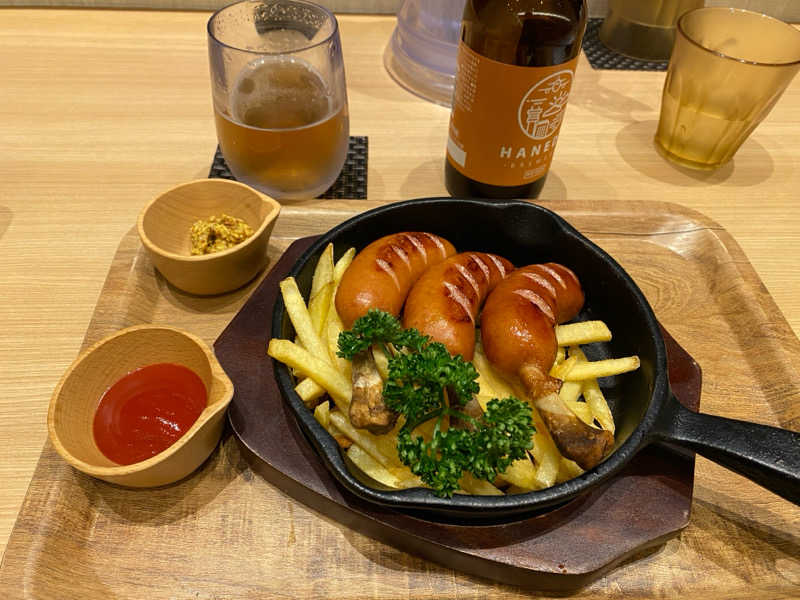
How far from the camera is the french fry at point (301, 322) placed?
1.05 metres

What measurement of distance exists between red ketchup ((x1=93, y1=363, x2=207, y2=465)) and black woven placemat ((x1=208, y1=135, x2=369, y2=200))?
2.51 feet

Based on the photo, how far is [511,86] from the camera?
4.19 ft

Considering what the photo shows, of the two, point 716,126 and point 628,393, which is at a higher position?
point 716,126

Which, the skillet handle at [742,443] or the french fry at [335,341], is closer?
the skillet handle at [742,443]

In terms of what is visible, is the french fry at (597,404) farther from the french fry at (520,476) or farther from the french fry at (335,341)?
the french fry at (335,341)

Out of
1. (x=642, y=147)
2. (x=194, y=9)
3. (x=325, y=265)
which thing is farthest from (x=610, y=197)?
(x=194, y=9)

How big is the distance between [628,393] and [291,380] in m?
0.64

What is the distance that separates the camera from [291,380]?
1.00 meters

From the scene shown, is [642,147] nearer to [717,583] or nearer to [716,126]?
[716,126]

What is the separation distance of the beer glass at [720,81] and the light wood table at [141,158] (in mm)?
98

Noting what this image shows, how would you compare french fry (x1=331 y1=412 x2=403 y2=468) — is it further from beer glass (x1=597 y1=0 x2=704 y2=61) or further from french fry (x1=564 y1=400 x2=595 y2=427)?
beer glass (x1=597 y1=0 x2=704 y2=61)

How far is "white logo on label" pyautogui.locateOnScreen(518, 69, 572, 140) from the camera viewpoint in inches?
50.5

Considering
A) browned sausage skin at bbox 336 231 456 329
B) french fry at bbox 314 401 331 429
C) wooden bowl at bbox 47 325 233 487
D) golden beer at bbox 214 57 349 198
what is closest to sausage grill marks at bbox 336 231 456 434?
browned sausage skin at bbox 336 231 456 329

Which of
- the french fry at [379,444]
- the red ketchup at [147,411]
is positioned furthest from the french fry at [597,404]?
the red ketchup at [147,411]
